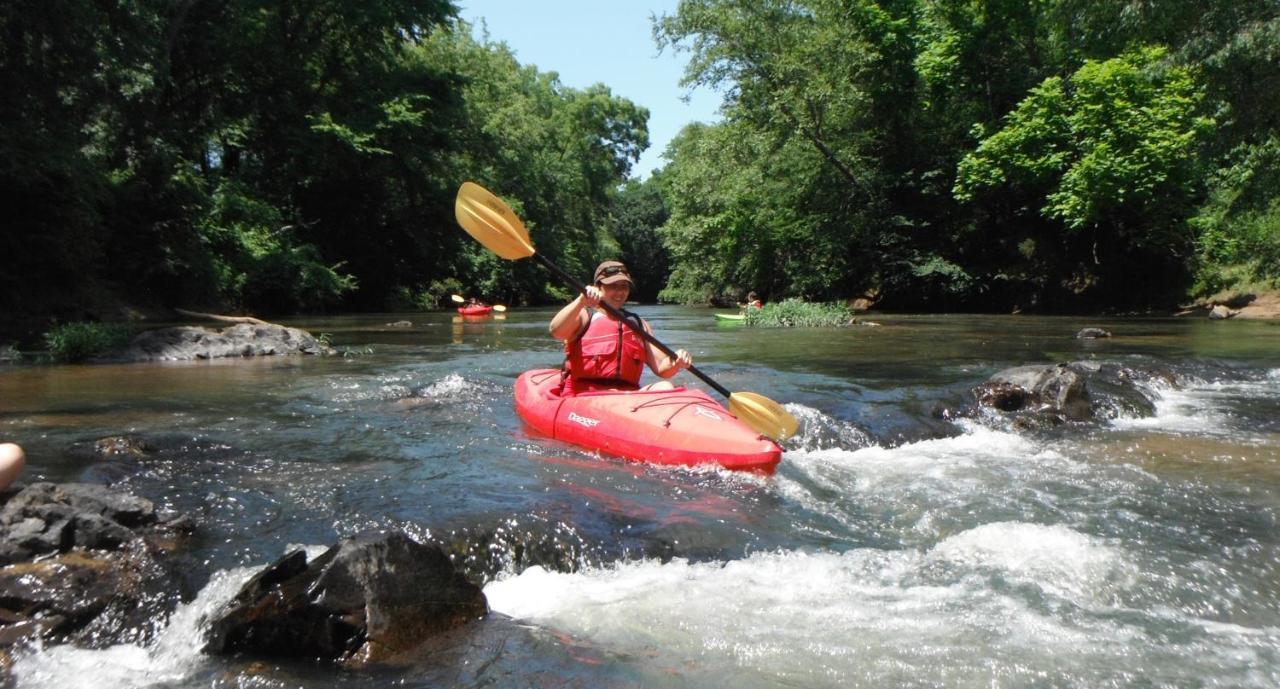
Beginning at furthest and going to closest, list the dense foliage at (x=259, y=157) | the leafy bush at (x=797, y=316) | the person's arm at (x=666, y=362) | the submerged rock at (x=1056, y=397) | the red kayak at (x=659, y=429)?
the leafy bush at (x=797, y=316) → the dense foliage at (x=259, y=157) → the submerged rock at (x=1056, y=397) → the person's arm at (x=666, y=362) → the red kayak at (x=659, y=429)

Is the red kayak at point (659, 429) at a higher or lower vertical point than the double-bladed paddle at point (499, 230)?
lower

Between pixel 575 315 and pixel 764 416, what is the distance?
1302 mm

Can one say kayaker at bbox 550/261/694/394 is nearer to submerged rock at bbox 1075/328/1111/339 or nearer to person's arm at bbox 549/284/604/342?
person's arm at bbox 549/284/604/342

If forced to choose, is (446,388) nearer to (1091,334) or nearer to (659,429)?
(659,429)

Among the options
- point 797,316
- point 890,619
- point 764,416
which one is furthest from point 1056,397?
point 797,316

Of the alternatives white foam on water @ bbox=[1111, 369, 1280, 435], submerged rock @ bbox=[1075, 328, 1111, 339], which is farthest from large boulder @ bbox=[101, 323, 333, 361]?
submerged rock @ bbox=[1075, 328, 1111, 339]

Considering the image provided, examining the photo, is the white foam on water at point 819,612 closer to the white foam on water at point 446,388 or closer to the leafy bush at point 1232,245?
the white foam on water at point 446,388

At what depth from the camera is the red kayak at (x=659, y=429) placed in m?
5.00

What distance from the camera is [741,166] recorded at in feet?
81.9

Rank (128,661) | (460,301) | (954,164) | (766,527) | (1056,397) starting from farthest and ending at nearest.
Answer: (954,164) → (460,301) → (1056,397) → (766,527) → (128,661)

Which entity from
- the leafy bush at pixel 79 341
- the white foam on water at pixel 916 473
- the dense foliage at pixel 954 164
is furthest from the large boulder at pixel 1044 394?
the dense foliage at pixel 954 164

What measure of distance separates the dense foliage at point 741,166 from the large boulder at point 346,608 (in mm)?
11088

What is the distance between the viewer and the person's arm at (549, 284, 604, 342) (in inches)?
222

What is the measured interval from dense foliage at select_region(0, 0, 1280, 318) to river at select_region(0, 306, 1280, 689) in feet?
25.8
